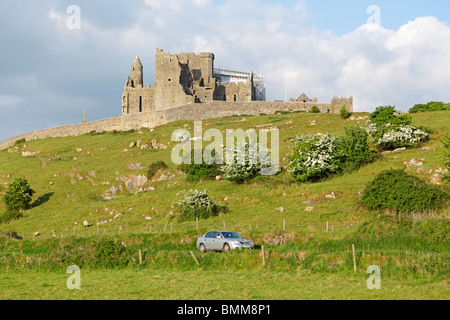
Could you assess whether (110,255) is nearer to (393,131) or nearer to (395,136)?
(395,136)

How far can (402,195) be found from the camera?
119 ft

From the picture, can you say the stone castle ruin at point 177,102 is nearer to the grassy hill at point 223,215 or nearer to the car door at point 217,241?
the grassy hill at point 223,215

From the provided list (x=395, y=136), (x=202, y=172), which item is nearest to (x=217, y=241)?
(x=202, y=172)

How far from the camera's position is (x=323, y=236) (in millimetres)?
28750

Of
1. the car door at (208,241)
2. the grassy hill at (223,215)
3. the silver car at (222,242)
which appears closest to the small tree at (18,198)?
the grassy hill at (223,215)

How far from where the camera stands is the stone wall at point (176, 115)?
9819cm

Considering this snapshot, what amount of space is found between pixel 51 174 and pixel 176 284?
56484 millimetres

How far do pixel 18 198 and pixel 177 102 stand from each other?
4933cm

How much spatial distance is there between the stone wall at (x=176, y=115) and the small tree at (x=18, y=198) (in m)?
39.6
